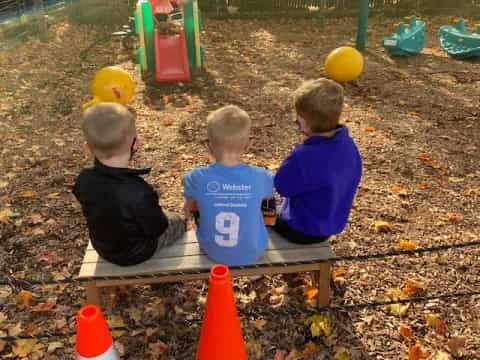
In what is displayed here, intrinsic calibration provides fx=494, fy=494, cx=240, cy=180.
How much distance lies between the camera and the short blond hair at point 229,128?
2.95 m

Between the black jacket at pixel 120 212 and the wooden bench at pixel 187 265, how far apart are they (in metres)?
0.08

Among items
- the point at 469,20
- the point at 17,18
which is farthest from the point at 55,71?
the point at 469,20

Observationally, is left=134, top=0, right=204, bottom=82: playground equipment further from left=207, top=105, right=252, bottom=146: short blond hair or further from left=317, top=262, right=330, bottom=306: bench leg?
left=317, top=262, right=330, bottom=306: bench leg

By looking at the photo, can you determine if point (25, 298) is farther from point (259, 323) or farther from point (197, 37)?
point (197, 37)

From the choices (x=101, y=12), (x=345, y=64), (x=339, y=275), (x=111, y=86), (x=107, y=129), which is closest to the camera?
(x=107, y=129)

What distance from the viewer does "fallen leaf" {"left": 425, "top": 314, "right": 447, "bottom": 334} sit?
338 cm

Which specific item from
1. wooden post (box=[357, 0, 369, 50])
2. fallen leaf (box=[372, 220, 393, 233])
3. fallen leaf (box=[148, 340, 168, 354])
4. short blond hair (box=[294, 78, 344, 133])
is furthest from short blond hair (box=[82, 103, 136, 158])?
wooden post (box=[357, 0, 369, 50])

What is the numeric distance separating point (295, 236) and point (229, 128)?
3.01 feet

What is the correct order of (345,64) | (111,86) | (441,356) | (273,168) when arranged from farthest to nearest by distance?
(345,64) < (111,86) < (273,168) < (441,356)

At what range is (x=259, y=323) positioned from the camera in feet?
11.4

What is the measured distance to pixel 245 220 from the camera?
10.00ft

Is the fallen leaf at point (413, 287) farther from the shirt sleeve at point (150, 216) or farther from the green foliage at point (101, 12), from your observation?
the green foliage at point (101, 12)

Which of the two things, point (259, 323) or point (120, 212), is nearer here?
point (120, 212)

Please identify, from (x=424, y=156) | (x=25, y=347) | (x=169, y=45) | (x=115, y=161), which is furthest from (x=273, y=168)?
(x=169, y=45)
